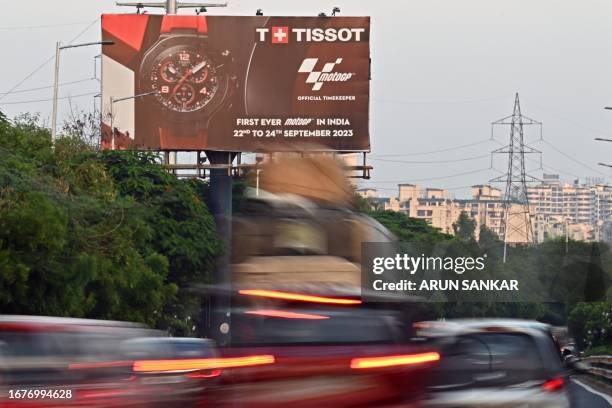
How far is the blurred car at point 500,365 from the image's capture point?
48.7 feet

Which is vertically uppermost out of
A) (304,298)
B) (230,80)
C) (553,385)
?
(230,80)

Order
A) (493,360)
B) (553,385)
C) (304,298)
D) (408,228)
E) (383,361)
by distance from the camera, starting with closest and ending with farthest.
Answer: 1. (383,361)
2. (304,298)
3. (493,360)
4. (553,385)
5. (408,228)

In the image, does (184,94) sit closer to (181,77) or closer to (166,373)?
(181,77)

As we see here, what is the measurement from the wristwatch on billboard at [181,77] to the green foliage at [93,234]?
1469mm

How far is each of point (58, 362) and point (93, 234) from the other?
81.7 ft

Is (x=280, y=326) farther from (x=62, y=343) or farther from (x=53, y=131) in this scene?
(x=53, y=131)

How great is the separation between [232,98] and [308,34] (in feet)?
10.1

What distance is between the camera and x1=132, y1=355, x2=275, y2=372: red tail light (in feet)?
39.1

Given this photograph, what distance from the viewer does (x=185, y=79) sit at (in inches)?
1967

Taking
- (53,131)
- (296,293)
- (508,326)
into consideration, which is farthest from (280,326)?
(53,131)

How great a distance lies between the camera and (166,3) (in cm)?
5666

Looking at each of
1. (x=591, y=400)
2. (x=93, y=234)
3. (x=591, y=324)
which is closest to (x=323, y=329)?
(x=591, y=400)

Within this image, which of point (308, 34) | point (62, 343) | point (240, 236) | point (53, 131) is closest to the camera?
point (62, 343)

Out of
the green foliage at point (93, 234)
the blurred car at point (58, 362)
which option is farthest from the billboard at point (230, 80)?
the blurred car at point (58, 362)
